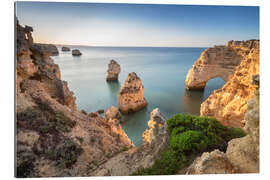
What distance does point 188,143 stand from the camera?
10.6 ft

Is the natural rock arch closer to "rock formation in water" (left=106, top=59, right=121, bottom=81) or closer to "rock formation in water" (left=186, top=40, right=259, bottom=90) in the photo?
"rock formation in water" (left=186, top=40, right=259, bottom=90)

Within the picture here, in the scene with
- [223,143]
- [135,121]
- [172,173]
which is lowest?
[135,121]

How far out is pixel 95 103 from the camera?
16141 mm

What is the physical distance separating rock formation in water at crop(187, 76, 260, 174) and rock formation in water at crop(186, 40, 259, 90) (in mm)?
13235

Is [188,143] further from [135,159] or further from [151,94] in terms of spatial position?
[151,94]

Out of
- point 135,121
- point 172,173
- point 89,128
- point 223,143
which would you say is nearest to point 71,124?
point 89,128

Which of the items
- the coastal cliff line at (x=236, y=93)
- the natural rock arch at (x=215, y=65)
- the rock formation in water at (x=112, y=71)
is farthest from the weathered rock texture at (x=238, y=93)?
the rock formation in water at (x=112, y=71)

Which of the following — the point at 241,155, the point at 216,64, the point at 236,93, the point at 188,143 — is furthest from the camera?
the point at 216,64

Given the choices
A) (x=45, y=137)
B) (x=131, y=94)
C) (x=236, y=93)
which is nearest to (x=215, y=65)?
(x=236, y=93)

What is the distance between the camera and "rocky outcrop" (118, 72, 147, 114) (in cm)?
1333

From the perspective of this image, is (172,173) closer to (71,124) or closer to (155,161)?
(155,161)

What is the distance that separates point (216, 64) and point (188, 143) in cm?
1579

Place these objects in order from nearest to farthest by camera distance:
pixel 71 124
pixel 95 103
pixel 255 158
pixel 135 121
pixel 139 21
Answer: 1. pixel 255 158
2. pixel 71 124
3. pixel 139 21
4. pixel 135 121
5. pixel 95 103

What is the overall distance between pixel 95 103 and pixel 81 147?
40.8 feet
